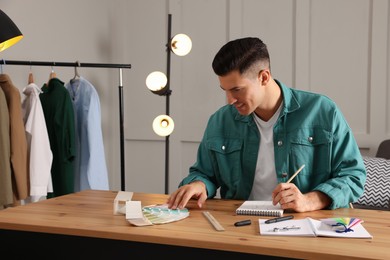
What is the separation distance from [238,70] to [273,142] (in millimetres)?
343

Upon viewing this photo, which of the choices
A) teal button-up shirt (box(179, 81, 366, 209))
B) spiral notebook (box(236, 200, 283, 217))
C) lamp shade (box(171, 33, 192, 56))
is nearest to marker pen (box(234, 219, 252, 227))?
spiral notebook (box(236, 200, 283, 217))

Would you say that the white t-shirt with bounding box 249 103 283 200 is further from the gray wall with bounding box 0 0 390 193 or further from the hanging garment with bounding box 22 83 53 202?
the gray wall with bounding box 0 0 390 193

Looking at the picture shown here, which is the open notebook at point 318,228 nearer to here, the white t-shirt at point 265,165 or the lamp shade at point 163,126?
the white t-shirt at point 265,165

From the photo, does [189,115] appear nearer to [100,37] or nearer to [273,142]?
Answer: [100,37]

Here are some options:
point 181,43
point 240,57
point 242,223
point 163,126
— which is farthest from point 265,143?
point 181,43

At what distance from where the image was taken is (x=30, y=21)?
374 cm

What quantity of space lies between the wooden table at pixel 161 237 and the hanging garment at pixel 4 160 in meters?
0.94

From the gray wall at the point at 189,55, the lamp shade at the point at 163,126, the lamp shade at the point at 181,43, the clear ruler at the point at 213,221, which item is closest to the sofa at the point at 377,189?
the gray wall at the point at 189,55

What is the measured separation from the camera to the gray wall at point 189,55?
13.3 feet

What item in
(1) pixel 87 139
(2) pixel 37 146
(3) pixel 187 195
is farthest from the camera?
(1) pixel 87 139

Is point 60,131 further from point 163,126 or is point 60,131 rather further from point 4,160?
point 163,126

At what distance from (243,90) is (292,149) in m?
0.31

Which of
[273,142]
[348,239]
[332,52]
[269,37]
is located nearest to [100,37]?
[269,37]

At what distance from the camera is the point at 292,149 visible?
Answer: 2.04m
